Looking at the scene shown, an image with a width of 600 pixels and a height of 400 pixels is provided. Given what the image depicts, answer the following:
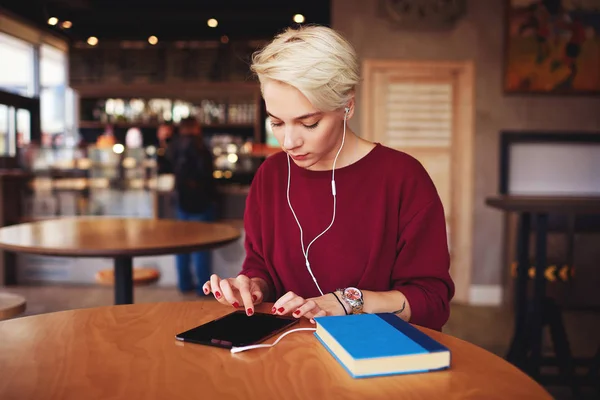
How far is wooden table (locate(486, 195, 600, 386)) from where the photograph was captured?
275 centimetres

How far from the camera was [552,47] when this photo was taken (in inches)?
187

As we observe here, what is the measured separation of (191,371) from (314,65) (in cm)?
68

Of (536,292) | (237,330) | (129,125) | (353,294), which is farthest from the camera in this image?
(129,125)

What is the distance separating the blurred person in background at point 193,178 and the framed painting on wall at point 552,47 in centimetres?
271

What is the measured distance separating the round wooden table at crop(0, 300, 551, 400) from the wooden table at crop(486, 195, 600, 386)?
6.45ft

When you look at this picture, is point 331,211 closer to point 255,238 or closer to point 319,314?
point 255,238

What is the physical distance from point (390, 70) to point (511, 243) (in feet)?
5.99

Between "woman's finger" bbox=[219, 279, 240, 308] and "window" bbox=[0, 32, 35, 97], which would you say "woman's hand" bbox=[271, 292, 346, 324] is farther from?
"window" bbox=[0, 32, 35, 97]

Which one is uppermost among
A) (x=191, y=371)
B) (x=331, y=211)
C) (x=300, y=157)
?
(x=300, y=157)

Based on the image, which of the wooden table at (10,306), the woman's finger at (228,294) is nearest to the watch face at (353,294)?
the woman's finger at (228,294)

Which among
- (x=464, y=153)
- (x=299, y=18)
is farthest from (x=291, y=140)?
(x=299, y=18)

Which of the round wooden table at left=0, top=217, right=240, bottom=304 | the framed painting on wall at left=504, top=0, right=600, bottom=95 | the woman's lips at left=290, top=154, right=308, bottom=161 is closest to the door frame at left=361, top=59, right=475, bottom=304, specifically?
the framed painting on wall at left=504, top=0, right=600, bottom=95

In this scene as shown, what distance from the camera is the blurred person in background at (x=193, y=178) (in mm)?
4891

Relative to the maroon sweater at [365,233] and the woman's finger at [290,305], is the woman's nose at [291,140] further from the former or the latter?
the woman's finger at [290,305]
